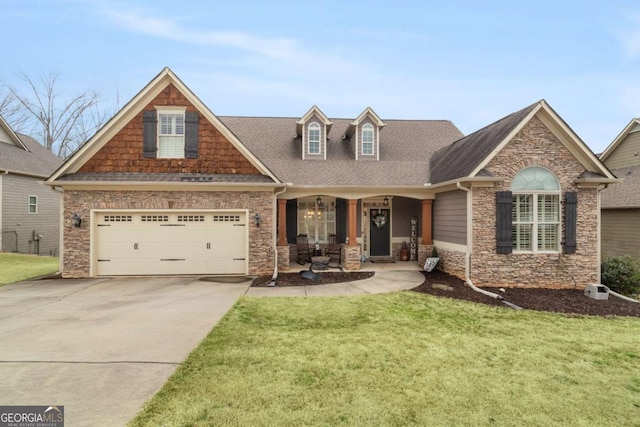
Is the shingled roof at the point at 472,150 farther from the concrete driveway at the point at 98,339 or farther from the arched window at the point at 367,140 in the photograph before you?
the concrete driveway at the point at 98,339

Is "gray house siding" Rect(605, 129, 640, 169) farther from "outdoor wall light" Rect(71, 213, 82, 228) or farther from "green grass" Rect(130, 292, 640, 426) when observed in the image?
"outdoor wall light" Rect(71, 213, 82, 228)

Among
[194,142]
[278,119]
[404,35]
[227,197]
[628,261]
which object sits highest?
[404,35]

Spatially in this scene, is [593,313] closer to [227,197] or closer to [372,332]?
[372,332]

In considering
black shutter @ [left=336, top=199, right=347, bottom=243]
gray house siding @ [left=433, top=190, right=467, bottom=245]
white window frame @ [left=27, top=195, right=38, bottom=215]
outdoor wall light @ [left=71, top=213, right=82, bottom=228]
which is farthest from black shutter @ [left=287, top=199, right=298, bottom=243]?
white window frame @ [left=27, top=195, right=38, bottom=215]

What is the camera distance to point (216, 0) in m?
19.6

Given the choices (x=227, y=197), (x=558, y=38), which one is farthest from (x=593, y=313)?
(x=558, y=38)

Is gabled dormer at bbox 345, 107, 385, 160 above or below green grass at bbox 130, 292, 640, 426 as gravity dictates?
above

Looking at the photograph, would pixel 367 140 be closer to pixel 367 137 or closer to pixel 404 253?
pixel 367 137

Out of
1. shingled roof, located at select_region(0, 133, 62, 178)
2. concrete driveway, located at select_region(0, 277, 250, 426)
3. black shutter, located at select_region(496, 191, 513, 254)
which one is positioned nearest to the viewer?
concrete driveway, located at select_region(0, 277, 250, 426)

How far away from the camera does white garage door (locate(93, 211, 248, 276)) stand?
1073 cm

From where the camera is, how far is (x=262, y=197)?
36.2 feet

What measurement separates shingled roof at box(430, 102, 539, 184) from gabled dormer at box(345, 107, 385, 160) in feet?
8.75

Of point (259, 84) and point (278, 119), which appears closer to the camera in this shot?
point (278, 119)

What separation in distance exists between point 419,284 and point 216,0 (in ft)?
67.7
